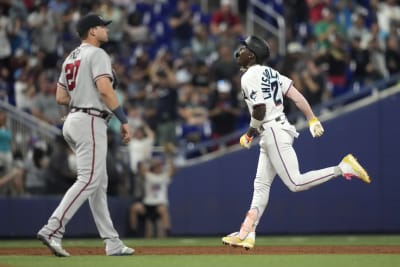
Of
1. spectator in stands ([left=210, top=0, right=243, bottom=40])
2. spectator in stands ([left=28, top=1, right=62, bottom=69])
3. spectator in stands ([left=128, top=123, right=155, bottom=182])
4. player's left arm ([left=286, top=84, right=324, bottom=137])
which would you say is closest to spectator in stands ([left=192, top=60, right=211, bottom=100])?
spectator in stands ([left=210, top=0, right=243, bottom=40])

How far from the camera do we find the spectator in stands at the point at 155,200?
1586cm

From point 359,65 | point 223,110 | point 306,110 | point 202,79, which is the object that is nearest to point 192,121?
point 223,110

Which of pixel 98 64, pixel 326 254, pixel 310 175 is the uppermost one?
pixel 98 64

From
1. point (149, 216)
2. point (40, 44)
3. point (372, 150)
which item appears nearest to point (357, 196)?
point (372, 150)

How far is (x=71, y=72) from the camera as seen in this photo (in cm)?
915

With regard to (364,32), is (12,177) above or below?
below

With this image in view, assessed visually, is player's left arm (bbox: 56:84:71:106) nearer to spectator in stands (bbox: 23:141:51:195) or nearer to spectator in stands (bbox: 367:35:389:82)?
spectator in stands (bbox: 23:141:51:195)

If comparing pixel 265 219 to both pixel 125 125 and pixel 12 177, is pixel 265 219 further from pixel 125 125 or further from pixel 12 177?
pixel 125 125

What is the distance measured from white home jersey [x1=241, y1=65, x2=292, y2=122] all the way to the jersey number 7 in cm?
157

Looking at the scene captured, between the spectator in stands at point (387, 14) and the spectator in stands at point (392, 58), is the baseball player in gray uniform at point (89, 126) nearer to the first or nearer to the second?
the spectator in stands at point (392, 58)

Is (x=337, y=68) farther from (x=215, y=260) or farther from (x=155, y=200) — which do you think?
(x=215, y=260)

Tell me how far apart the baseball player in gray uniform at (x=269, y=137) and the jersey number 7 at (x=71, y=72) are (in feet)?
5.14

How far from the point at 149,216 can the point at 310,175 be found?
6.90 m

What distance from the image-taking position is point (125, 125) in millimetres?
8945
